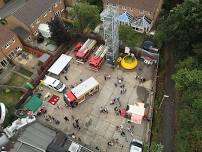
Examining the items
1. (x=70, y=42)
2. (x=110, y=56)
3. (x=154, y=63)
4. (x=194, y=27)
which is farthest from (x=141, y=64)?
(x=70, y=42)

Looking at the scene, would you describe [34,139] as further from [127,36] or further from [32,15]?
[32,15]

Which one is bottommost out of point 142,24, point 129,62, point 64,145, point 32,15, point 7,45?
point 64,145

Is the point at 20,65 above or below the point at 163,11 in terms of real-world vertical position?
below

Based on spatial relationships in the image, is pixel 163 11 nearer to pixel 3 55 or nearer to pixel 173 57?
pixel 173 57

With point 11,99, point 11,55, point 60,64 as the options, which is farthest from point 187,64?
point 11,55

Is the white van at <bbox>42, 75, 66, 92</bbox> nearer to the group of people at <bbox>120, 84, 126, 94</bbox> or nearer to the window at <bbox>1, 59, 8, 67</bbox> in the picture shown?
the window at <bbox>1, 59, 8, 67</bbox>

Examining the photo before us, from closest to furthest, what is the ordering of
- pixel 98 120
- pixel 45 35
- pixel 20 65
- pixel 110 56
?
pixel 98 120 → pixel 110 56 → pixel 20 65 → pixel 45 35
